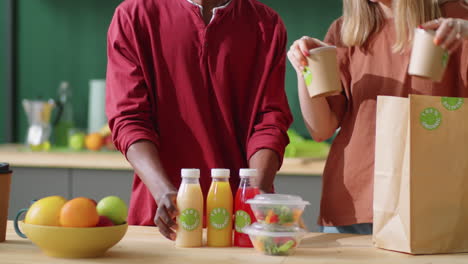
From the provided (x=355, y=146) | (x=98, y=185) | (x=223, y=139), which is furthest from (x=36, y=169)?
(x=355, y=146)

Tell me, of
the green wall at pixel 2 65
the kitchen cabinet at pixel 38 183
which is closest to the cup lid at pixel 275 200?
the kitchen cabinet at pixel 38 183

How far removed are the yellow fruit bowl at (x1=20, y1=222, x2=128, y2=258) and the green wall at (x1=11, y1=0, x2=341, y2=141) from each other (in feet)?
8.16

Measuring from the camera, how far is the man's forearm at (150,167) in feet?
4.71

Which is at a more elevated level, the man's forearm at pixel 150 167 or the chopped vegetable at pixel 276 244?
the man's forearm at pixel 150 167

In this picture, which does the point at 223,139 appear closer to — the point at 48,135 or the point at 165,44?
the point at 165,44

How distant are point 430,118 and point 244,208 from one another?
0.40 m

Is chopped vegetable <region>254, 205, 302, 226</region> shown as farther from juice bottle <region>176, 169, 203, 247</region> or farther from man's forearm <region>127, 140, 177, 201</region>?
man's forearm <region>127, 140, 177, 201</region>

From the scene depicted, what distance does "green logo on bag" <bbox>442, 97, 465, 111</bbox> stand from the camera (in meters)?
1.27

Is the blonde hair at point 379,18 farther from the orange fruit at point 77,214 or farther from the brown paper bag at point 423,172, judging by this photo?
the orange fruit at point 77,214

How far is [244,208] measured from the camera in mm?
1347

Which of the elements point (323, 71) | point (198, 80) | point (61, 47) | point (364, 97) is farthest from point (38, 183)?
point (323, 71)

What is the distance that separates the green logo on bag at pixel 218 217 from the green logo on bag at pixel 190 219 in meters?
0.03

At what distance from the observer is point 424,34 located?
4.15 ft

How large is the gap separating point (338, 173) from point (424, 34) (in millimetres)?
512
